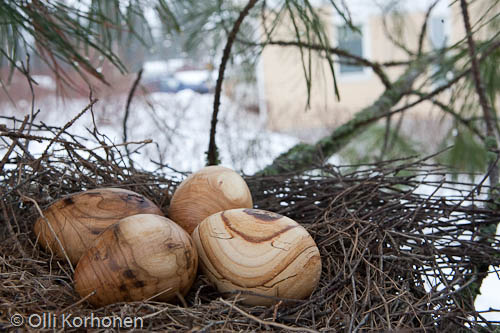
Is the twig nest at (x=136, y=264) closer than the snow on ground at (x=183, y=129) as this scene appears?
Yes

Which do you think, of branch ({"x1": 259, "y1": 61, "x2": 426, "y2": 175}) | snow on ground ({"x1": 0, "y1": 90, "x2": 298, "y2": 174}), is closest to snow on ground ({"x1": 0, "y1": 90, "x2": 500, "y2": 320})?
snow on ground ({"x1": 0, "y1": 90, "x2": 298, "y2": 174})

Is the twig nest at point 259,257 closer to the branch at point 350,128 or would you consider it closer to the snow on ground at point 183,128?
the branch at point 350,128

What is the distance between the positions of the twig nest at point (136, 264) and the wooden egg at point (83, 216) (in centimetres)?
7

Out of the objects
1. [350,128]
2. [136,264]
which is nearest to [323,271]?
[136,264]

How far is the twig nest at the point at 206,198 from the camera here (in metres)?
0.70

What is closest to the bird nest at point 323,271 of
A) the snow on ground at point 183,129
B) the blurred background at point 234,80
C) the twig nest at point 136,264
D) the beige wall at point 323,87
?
the twig nest at point 136,264

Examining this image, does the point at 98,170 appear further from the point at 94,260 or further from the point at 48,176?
the point at 94,260

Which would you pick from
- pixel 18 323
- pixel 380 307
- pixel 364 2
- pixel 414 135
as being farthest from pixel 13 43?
pixel 414 135

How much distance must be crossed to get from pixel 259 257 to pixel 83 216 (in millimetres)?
240

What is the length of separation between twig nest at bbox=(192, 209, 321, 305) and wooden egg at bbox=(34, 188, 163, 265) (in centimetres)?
12

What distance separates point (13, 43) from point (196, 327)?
0.73m

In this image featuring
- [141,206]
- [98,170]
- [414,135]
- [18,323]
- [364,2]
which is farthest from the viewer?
[414,135]

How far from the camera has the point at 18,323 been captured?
46 cm

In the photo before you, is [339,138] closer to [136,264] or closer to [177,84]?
[136,264]
